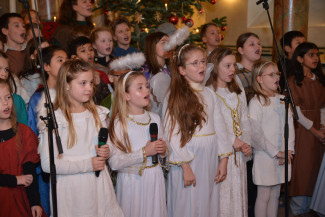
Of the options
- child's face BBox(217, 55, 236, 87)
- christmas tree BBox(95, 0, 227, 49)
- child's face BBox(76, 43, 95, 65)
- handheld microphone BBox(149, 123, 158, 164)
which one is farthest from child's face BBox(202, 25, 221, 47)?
handheld microphone BBox(149, 123, 158, 164)

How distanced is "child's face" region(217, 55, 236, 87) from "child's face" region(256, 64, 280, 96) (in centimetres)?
36

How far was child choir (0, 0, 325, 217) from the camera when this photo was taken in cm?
247

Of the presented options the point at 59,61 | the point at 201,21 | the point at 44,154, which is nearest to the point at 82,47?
the point at 59,61

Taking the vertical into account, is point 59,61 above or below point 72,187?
above

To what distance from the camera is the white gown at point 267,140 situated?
11.1 feet

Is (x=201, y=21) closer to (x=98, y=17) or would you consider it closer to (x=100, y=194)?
(x=98, y=17)

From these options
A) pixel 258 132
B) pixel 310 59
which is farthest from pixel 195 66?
pixel 310 59

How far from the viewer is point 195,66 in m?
3.06

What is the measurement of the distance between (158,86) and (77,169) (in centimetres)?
128

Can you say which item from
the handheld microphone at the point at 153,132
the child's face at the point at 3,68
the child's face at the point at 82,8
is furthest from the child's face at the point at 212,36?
the child's face at the point at 3,68

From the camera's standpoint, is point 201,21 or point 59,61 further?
point 201,21

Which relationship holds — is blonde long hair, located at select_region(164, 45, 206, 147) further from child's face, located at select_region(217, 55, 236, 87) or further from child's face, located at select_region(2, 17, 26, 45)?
child's face, located at select_region(2, 17, 26, 45)

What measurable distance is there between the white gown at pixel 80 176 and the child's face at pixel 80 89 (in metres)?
0.11

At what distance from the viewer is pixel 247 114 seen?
340 centimetres
